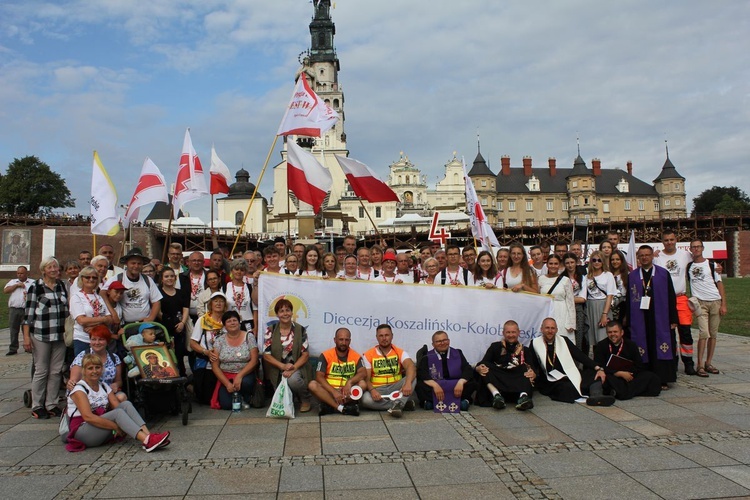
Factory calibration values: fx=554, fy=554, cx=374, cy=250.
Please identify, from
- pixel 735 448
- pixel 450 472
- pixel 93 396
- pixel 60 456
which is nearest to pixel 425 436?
pixel 450 472

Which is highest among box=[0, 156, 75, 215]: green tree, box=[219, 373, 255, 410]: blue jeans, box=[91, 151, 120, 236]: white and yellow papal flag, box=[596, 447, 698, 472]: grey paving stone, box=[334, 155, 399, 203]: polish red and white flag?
box=[0, 156, 75, 215]: green tree

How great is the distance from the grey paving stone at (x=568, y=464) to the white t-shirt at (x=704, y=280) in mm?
4842

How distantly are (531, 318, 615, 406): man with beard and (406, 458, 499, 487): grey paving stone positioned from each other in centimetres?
255

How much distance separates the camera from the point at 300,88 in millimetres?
11289

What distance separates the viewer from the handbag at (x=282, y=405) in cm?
628

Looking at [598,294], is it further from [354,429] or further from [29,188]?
[29,188]

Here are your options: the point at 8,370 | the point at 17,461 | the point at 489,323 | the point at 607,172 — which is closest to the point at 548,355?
the point at 489,323

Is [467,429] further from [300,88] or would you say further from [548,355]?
[300,88]

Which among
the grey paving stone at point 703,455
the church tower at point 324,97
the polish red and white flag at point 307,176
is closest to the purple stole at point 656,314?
the grey paving stone at point 703,455

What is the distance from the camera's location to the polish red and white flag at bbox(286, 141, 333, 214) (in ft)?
36.2

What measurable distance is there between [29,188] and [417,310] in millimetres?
75784

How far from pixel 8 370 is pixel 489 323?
825 centimetres

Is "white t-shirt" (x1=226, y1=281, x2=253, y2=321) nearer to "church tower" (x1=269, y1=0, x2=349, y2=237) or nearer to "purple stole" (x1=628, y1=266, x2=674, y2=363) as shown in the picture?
"purple stole" (x1=628, y1=266, x2=674, y2=363)

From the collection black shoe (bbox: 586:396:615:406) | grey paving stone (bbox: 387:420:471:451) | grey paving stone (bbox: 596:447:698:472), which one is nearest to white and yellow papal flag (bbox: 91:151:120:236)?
grey paving stone (bbox: 387:420:471:451)
